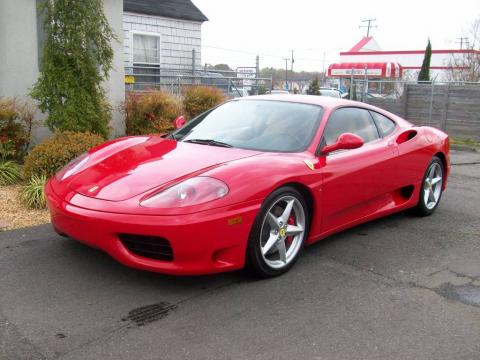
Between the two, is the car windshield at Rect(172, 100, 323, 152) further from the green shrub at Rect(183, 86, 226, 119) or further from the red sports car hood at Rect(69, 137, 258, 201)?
the green shrub at Rect(183, 86, 226, 119)

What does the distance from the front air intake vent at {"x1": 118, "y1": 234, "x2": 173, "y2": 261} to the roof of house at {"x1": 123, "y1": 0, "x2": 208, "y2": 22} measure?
1471 cm

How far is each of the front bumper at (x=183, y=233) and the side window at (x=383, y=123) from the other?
217 centimetres

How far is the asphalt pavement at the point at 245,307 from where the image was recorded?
2896 millimetres

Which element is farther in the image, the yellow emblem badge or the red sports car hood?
the yellow emblem badge

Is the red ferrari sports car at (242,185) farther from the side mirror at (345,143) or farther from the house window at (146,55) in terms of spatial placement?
the house window at (146,55)

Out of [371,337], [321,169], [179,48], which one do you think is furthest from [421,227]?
[179,48]

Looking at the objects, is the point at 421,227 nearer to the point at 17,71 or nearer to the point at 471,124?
the point at 17,71

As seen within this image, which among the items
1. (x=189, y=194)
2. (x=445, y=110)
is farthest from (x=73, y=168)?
(x=445, y=110)

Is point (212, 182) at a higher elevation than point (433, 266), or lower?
higher

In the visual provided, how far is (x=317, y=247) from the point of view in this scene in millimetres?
4660

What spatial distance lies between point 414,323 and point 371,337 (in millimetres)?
373

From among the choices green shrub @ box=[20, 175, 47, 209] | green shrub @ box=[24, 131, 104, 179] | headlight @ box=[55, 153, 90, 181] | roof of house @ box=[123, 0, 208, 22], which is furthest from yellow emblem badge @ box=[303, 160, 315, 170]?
roof of house @ box=[123, 0, 208, 22]

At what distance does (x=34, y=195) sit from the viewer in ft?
18.4

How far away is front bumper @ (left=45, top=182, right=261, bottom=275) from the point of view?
3326 millimetres
